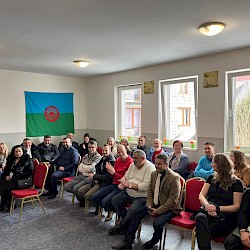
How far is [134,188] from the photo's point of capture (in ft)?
11.0

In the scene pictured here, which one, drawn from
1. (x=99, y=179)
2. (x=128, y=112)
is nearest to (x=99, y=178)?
(x=99, y=179)

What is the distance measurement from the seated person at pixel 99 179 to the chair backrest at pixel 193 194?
1.31 metres

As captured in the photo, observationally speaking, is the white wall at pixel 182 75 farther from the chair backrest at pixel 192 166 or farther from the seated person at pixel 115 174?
the seated person at pixel 115 174

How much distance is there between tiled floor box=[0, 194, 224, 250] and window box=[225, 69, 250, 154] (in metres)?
1.92

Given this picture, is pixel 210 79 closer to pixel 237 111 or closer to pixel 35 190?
pixel 237 111

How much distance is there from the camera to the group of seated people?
97.9 inches

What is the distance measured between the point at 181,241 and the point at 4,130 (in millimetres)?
4753

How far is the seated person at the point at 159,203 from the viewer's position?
290 cm

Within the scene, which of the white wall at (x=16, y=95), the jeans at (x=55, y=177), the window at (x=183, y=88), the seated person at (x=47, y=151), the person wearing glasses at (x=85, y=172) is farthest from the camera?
the white wall at (x=16, y=95)

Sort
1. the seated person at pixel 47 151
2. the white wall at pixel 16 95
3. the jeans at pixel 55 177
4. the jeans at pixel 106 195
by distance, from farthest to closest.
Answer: the white wall at pixel 16 95
the seated person at pixel 47 151
the jeans at pixel 55 177
the jeans at pixel 106 195

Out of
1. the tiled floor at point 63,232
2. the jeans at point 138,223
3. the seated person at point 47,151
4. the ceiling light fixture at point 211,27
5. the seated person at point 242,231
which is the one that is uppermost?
the ceiling light fixture at point 211,27

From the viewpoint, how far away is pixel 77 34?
3.56 m

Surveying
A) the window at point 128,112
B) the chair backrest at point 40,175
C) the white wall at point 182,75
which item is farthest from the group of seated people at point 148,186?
the window at point 128,112

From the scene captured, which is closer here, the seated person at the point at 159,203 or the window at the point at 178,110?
the seated person at the point at 159,203
